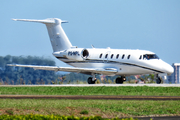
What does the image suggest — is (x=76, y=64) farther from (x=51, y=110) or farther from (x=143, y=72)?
(x=51, y=110)

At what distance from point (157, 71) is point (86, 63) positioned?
367 inches

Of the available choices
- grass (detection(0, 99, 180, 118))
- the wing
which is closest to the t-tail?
the wing

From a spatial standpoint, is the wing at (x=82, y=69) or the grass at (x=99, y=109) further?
the wing at (x=82, y=69)

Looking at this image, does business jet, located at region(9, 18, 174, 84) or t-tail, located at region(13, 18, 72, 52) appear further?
t-tail, located at region(13, 18, 72, 52)

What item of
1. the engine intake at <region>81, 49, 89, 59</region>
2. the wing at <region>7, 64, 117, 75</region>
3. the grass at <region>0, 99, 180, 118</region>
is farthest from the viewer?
the engine intake at <region>81, 49, 89, 59</region>

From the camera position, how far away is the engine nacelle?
46875mm

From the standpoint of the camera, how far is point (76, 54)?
47469mm

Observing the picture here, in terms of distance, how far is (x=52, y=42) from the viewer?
167 feet

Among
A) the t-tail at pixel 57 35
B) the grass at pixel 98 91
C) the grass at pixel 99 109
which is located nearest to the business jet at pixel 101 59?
the t-tail at pixel 57 35

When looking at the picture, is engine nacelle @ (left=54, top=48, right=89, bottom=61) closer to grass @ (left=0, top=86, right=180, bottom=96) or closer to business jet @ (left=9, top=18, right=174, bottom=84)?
business jet @ (left=9, top=18, right=174, bottom=84)

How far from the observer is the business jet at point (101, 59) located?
41438 millimetres

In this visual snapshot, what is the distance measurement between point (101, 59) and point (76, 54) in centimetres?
378

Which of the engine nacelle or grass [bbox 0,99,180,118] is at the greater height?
the engine nacelle

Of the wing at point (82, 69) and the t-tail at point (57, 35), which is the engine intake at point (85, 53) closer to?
the wing at point (82, 69)
